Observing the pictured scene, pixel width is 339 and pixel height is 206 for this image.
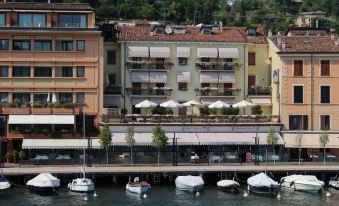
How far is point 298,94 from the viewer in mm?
96375

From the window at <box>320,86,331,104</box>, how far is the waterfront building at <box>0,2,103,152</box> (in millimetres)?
26578

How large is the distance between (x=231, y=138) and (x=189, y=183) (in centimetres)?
1548

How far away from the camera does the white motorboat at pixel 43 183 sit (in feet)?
249

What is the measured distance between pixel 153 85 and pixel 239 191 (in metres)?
23.2

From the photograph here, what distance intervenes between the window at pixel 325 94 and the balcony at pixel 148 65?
18.7 m

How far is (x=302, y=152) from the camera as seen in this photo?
310 ft

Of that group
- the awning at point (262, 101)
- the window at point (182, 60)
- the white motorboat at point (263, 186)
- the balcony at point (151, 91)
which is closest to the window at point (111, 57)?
the balcony at point (151, 91)

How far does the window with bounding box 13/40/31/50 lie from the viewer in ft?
304

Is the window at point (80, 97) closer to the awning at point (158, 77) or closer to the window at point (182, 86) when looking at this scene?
the awning at point (158, 77)

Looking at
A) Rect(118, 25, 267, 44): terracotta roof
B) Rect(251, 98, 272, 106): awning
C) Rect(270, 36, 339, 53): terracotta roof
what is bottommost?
Rect(251, 98, 272, 106): awning

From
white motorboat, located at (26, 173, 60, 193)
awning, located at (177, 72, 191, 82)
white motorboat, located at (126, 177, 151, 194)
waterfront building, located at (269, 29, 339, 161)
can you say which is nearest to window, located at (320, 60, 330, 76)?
waterfront building, located at (269, 29, 339, 161)

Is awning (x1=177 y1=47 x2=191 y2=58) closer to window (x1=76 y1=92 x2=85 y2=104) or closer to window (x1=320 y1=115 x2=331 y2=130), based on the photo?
window (x1=76 y1=92 x2=85 y2=104)

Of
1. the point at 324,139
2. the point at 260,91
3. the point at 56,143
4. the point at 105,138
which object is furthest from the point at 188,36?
the point at 56,143

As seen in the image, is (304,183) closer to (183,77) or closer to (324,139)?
(324,139)
